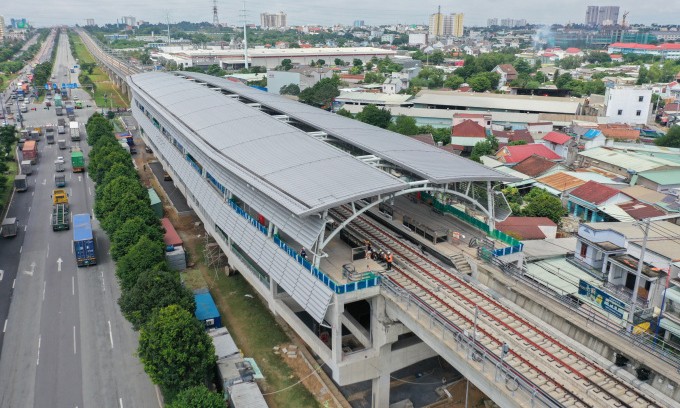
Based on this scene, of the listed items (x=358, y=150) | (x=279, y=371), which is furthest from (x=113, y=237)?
(x=358, y=150)

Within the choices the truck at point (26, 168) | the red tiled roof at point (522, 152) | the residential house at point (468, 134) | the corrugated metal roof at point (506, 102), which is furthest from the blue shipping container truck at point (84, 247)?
the corrugated metal roof at point (506, 102)

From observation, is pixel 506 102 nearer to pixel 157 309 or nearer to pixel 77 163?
pixel 77 163

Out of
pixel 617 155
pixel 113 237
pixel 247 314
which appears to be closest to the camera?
pixel 247 314

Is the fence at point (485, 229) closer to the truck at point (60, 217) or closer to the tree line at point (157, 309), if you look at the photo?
the tree line at point (157, 309)

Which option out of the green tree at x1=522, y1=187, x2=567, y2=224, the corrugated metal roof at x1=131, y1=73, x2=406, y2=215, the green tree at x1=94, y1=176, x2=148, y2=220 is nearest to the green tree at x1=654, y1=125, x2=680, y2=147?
the green tree at x1=522, y1=187, x2=567, y2=224

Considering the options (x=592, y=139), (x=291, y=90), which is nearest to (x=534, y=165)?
(x=592, y=139)

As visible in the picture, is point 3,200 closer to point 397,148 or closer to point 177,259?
point 177,259
